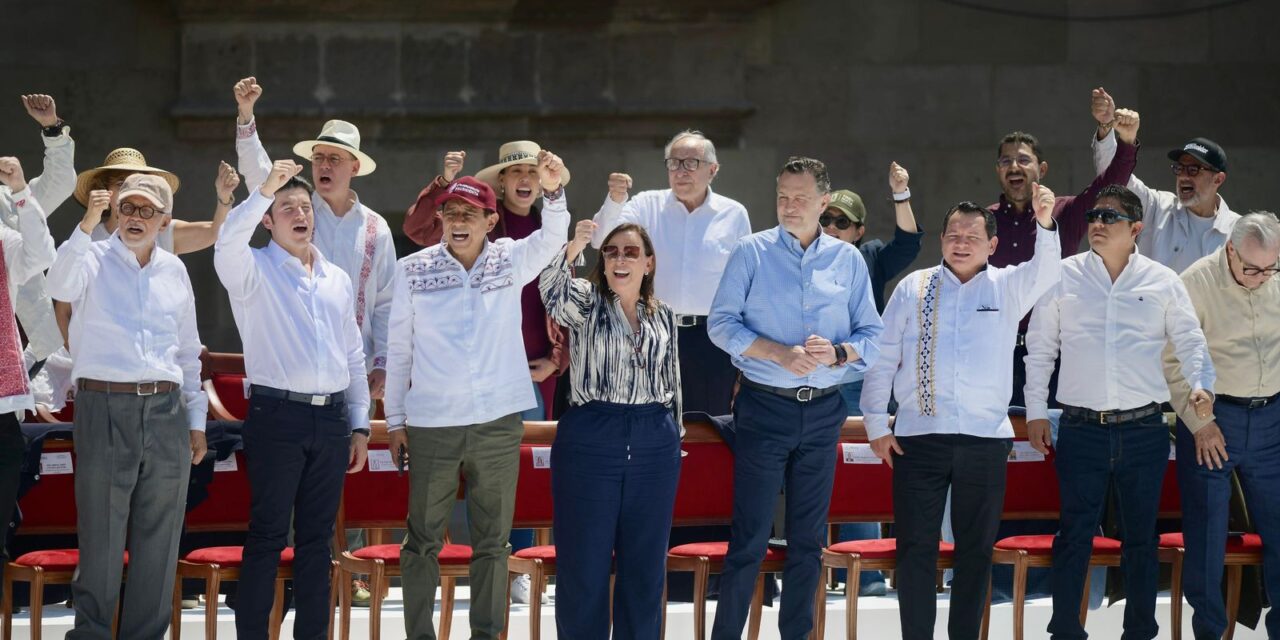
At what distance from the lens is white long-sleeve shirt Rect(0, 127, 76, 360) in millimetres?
5945

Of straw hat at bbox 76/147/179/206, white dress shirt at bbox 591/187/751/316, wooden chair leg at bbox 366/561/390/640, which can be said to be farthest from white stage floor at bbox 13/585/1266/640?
straw hat at bbox 76/147/179/206

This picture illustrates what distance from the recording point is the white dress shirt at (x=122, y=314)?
17.6ft

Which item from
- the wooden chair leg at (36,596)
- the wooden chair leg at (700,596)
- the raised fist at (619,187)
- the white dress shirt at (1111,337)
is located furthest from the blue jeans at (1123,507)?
the wooden chair leg at (36,596)

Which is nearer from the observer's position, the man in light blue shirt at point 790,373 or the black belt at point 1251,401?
the man in light blue shirt at point 790,373

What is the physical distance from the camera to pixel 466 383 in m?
5.54

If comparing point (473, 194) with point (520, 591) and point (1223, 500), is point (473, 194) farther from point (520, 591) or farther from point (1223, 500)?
point (1223, 500)

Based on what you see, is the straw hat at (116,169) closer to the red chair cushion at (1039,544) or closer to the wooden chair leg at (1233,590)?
the red chair cushion at (1039,544)

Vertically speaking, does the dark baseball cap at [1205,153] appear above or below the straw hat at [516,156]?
above

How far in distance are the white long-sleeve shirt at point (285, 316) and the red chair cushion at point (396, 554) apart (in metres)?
0.43

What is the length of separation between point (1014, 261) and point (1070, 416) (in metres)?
0.94

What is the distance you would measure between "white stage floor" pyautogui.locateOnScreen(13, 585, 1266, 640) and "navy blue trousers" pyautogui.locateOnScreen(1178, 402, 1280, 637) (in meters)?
0.47

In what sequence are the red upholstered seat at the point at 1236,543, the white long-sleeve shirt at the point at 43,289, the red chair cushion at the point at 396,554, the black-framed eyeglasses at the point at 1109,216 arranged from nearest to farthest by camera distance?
the red chair cushion at the point at 396,554
the white long-sleeve shirt at the point at 43,289
the black-framed eyeglasses at the point at 1109,216
the red upholstered seat at the point at 1236,543

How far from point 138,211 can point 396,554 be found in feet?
4.56

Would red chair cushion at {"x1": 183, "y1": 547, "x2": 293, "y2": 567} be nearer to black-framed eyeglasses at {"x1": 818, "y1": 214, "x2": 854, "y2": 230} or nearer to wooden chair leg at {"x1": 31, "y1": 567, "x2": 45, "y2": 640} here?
wooden chair leg at {"x1": 31, "y1": 567, "x2": 45, "y2": 640}
